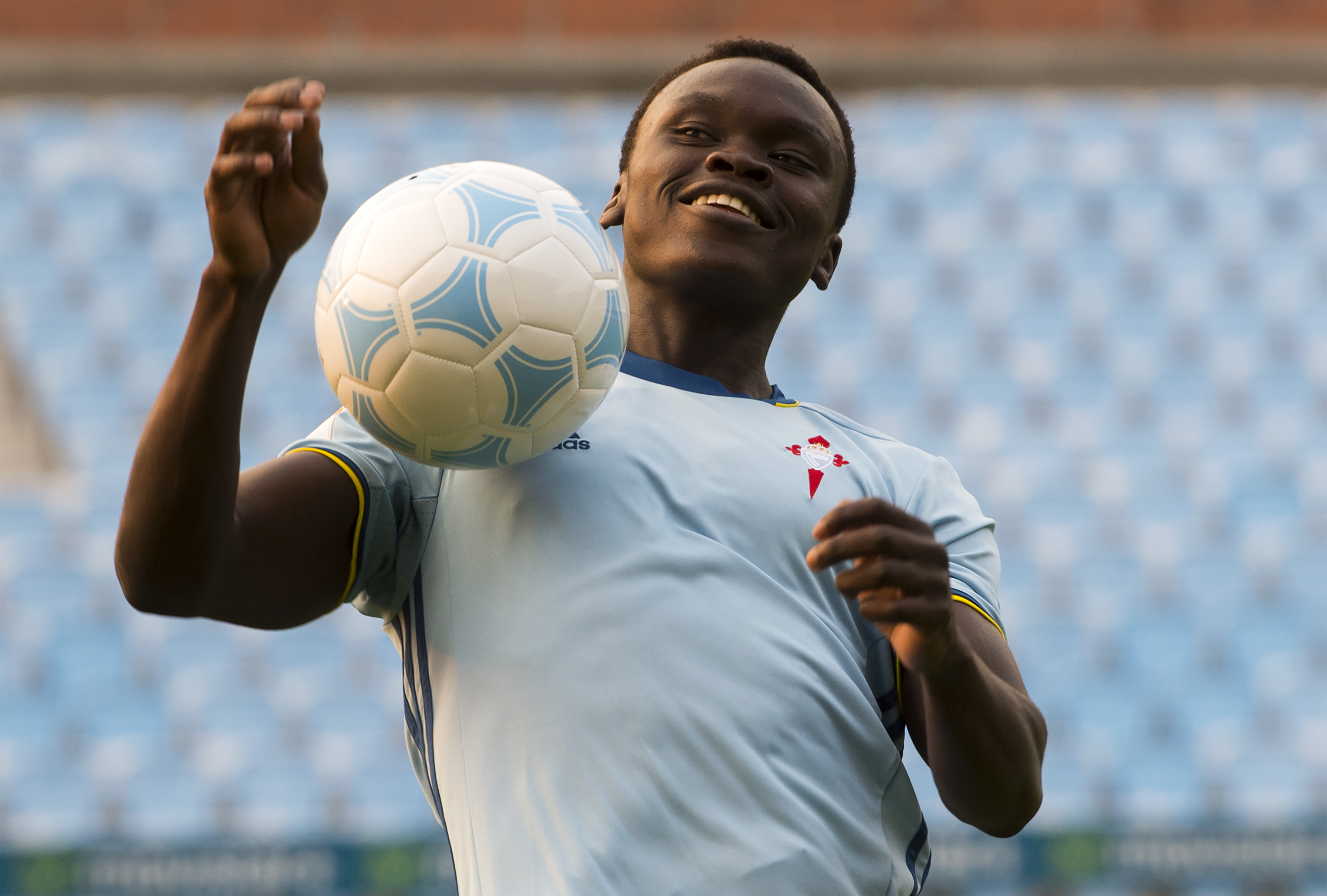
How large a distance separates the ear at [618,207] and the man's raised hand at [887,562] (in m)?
0.90

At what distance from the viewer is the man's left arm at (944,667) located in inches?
59.1

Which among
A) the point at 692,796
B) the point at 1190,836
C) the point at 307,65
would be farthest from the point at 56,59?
the point at 692,796

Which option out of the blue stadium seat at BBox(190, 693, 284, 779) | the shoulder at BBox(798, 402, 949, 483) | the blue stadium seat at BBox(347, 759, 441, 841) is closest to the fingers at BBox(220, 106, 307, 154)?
the shoulder at BBox(798, 402, 949, 483)

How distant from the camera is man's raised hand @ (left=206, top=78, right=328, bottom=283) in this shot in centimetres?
148

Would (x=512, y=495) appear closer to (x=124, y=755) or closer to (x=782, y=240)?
(x=782, y=240)

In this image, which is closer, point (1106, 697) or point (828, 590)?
point (828, 590)

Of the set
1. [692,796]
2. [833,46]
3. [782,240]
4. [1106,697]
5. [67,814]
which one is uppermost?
[833,46]

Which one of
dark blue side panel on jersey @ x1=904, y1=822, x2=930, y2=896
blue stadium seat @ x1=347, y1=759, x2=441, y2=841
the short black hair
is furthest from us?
blue stadium seat @ x1=347, y1=759, x2=441, y2=841

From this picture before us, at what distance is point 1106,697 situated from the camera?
25.5 ft

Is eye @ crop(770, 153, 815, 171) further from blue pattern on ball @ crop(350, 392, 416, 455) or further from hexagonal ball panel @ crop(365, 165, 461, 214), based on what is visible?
blue pattern on ball @ crop(350, 392, 416, 455)

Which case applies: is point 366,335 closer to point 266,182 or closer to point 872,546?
point 266,182

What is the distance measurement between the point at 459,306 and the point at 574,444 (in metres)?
0.27

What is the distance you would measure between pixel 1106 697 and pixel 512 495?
22.1 ft

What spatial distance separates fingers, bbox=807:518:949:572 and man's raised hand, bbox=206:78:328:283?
2.10 feet
